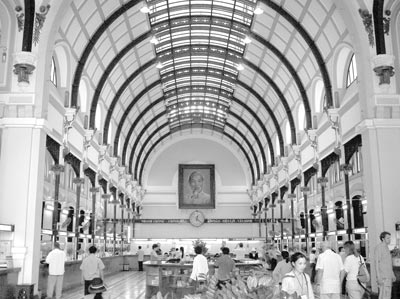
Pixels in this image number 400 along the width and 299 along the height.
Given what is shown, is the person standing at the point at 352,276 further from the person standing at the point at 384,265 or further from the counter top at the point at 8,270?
the counter top at the point at 8,270

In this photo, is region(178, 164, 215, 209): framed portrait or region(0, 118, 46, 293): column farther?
region(178, 164, 215, 209): framed portrait

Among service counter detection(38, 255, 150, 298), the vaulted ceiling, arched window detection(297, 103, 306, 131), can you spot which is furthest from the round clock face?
arched window detection(297, 103, 306, 131)

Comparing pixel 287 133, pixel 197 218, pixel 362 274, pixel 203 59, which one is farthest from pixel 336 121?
pixel 197 218

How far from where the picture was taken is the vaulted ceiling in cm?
1953

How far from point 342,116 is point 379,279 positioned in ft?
30.4

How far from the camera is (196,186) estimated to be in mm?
46875

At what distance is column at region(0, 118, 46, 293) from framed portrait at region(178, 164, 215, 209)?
109ft

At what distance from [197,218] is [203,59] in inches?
746

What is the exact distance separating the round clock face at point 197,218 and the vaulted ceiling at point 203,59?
7.93 m

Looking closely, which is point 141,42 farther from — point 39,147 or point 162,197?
point 162,197

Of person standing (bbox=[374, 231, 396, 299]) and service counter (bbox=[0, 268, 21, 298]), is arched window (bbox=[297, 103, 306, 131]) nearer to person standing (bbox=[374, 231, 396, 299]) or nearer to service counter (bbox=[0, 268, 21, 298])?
person standing (bbox=[374, 231, 396, 299])

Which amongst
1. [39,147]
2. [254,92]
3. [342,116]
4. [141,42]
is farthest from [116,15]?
[254,92]

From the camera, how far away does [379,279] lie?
9.87 meters

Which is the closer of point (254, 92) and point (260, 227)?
point (254, 92)
